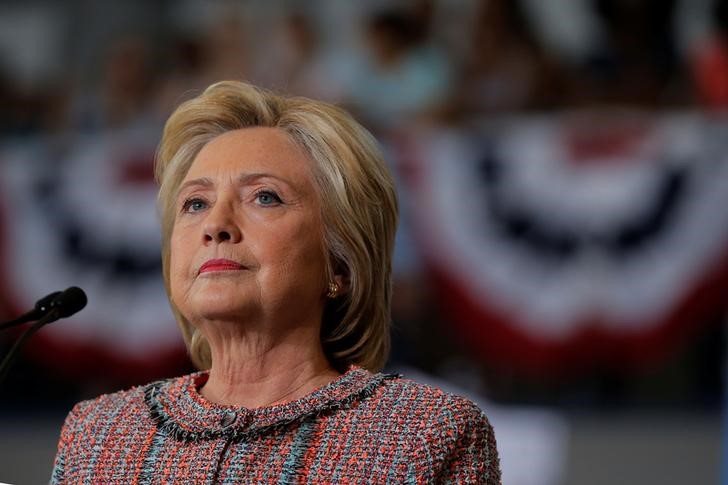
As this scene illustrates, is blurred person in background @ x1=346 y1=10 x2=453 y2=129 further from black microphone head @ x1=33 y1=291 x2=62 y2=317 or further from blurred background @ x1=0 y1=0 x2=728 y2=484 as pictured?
black microphone head @ x1=33 y1=291 x2=62 y2=317

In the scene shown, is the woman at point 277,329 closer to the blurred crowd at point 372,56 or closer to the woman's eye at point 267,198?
the woman's eye at point 267,198

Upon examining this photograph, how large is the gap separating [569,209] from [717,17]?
98 cm

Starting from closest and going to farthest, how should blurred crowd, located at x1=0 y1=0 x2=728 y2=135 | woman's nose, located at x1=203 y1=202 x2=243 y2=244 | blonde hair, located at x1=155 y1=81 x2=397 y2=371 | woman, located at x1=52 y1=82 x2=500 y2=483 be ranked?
woman, located at x1=52 y1=82 x2=500 y2=483
woman's nose, located at x1=203 y1=202 x2=243 y2=244
blonde hair, located at x1=155 y1=81 x2=397 y2=371
blurred crowd, located at x1=0 y1=0 x2=728 y2=135

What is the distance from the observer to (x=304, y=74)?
568 cm

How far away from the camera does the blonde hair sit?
2074 mm

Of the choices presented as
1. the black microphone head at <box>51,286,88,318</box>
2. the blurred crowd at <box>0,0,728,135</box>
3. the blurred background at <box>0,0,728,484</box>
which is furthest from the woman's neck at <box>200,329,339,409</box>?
the blurred crowd at <box>0,0,728,135</box>

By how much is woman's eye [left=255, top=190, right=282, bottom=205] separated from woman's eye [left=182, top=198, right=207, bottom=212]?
11 cm

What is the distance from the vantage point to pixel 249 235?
1984mm

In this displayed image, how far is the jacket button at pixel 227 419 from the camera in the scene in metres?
1.94

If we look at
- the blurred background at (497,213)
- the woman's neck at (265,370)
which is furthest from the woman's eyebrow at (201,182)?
the blurred background at (497,213)

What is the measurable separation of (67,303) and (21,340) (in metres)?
0.10

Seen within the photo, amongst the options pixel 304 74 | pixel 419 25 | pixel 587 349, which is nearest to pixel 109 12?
pixel 304 74

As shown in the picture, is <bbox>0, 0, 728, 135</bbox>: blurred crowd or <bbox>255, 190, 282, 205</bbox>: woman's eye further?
<bbox>0, 0, 728, 135</bbox>: blurred crowd

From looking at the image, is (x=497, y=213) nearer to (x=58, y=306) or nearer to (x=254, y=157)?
(x=254, y=157)
